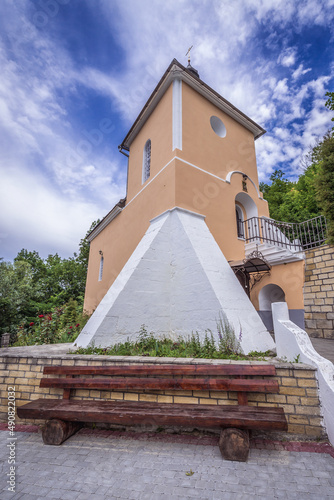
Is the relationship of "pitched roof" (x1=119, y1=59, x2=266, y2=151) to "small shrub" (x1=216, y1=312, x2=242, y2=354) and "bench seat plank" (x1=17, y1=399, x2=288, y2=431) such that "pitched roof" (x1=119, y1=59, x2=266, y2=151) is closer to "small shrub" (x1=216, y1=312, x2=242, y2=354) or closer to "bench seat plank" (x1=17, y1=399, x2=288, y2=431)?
"small shrub" (x1=216, y1=312, x2=242, y2=354)

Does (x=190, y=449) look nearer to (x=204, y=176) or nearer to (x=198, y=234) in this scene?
(x=198, y=234)

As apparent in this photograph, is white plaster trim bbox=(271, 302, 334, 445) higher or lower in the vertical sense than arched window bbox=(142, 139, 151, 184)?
lower

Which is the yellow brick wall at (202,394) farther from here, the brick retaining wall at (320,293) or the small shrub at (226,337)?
the brick retaining wall at (320,293)

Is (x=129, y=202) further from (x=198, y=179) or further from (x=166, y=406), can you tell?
(x=166, y=406)

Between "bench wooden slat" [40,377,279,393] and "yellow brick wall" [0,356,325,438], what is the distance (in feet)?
0.58

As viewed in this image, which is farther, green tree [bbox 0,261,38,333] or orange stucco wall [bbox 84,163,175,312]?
green tree [bbox 0,261,38,333]

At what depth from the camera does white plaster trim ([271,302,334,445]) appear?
2436 millimetres

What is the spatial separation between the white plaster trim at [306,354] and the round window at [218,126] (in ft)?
22.7

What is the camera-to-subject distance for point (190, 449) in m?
A: 2.43

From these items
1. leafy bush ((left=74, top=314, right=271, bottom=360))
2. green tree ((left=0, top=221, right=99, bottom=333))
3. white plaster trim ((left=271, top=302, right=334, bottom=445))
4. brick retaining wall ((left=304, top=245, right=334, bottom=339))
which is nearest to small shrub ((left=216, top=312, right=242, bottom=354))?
leafy bush ((left=74, top=314, right=271, bottom=360))

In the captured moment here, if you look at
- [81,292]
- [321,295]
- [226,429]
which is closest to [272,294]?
[321,295]

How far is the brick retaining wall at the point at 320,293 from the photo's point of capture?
6.44m

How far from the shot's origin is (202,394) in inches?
109

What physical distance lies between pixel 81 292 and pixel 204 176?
20.2 meters
